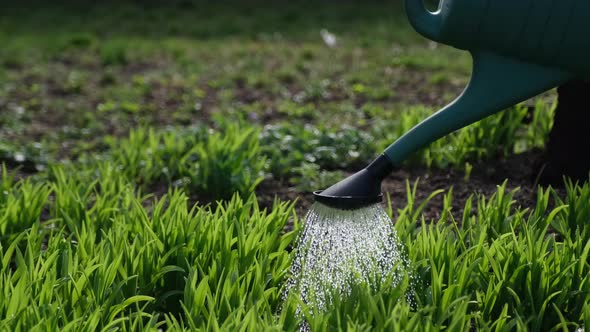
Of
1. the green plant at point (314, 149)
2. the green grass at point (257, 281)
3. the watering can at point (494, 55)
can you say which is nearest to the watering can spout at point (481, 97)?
the watering can at point (494, 55)

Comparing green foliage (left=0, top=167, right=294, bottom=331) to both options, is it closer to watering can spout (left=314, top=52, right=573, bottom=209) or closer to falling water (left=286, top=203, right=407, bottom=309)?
falling water (left=286, top=203, right=407, bottom=309)

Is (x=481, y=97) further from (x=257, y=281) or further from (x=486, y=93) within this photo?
(x=257, y=281)

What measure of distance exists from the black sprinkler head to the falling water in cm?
3

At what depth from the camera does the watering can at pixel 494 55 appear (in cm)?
193

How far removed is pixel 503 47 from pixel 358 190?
52 centimetres

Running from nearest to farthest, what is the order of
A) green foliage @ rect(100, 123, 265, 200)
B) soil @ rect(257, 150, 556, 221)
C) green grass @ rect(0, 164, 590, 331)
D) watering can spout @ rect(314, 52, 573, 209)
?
1. green grass @ rect(0, 164, 590, 331)
2. watering can spout @ rect(314, 52, 573, 209)
3. soil @ rect(257, 150, 556, 221)
4. green foliage @ rect(100, 123, 265, 200)

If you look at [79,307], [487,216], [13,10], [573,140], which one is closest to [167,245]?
[79,307]

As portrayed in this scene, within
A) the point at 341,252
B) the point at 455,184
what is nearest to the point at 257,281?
the point at 341,252

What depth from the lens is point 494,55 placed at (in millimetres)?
2039

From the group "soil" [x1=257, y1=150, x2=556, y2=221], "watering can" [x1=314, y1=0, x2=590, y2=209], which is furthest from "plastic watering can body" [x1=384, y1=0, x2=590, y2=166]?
"soil" [x1=257, y1=150, x2=556, y2=221]

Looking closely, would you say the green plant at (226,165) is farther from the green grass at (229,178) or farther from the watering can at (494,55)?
the watering can at (494,55)

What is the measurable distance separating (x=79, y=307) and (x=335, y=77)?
4480 millimetres

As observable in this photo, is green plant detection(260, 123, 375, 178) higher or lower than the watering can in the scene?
lower

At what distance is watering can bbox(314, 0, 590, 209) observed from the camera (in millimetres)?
1935
